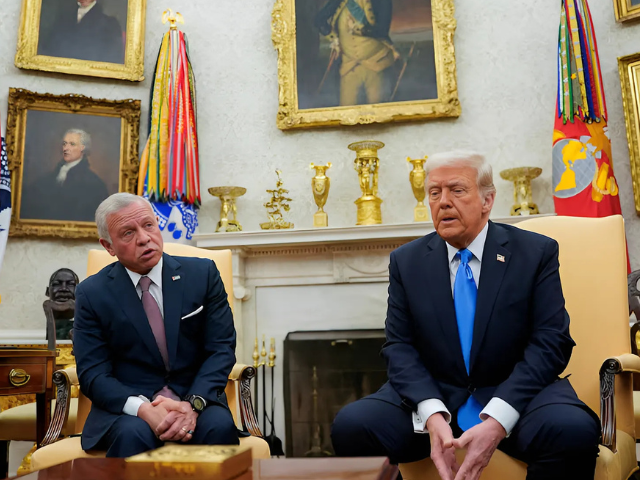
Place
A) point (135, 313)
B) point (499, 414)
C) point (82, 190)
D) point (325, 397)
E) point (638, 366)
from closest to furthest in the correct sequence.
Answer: point (499, 414) → point (638, 366) → point (135, 313) → point (325, 397) → point (82, 190)

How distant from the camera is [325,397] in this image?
15.5 ft

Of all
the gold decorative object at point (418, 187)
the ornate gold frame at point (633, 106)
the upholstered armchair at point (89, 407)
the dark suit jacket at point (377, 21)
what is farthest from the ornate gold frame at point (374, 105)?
the upholstered armchair at point (89, 407)

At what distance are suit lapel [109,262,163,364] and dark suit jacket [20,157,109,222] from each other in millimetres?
3032

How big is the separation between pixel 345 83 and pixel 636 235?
2.79 m

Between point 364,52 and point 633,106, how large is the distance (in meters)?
2.32

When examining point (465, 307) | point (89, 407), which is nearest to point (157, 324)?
point (89, 407)

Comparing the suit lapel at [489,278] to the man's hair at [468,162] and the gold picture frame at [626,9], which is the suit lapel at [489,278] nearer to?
the man's hair at [468,162]

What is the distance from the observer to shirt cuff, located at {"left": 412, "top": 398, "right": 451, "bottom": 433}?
1.94 metres

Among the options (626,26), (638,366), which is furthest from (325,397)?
(626,26)

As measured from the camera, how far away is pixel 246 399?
103 inches

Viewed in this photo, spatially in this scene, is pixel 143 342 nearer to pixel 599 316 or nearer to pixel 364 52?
pixel 599 316

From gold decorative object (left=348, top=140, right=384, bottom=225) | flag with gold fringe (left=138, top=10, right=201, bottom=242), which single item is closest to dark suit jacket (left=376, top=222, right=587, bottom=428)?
gold decorative object (left=348, top=140, right=384, bottom=225)

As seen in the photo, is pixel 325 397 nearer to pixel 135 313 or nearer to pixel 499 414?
pixel 135 313

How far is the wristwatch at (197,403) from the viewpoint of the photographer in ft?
7.31
